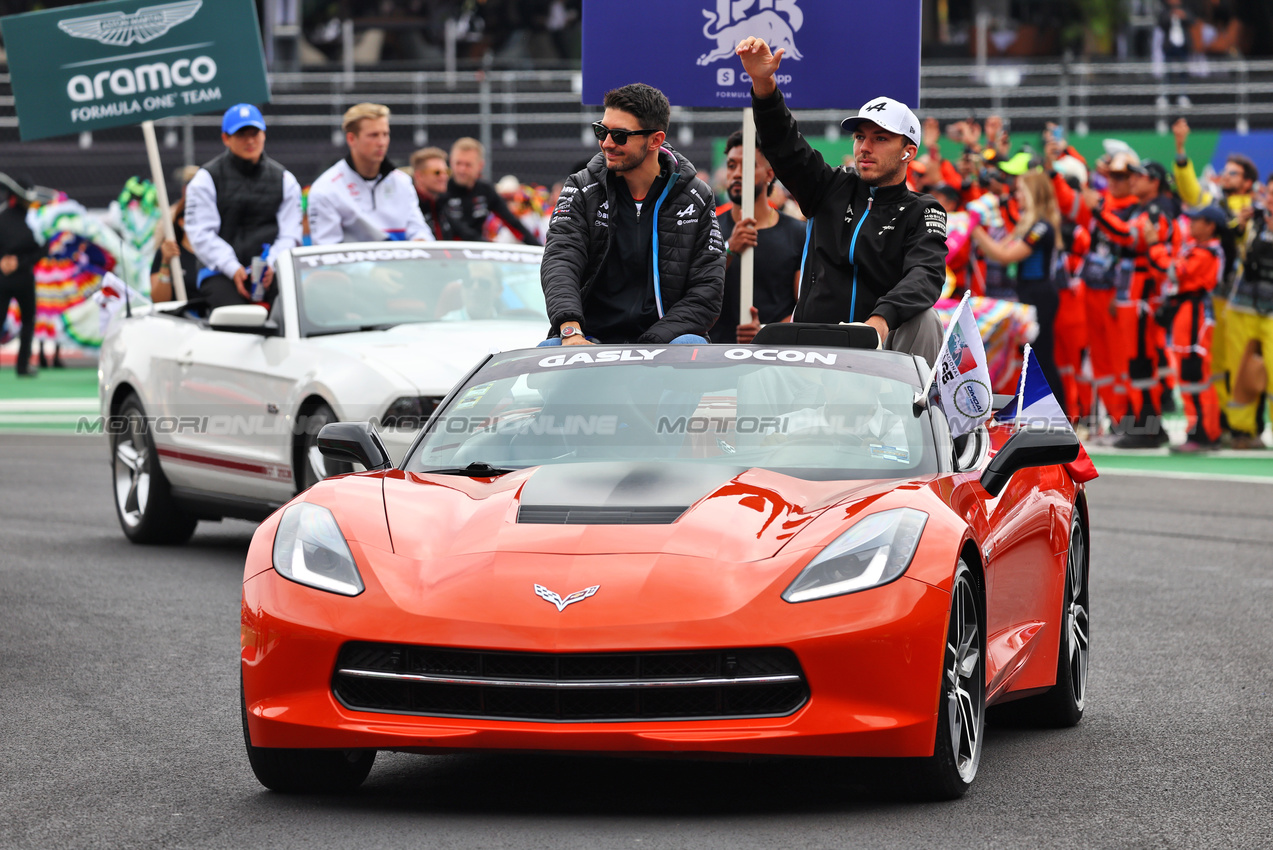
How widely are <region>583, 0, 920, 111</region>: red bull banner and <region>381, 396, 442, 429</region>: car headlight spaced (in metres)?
1.59

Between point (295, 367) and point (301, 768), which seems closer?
point (301, 768)

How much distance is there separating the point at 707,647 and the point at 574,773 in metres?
0.96

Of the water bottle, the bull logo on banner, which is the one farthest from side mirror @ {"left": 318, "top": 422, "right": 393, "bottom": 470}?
the water bottle

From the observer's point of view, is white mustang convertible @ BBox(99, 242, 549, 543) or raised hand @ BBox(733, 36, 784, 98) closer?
raised hand @ BBox(733, 36, 784, 98)

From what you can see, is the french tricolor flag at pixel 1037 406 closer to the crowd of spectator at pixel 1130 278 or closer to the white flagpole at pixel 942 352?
the white flagpole at pixel 942 352

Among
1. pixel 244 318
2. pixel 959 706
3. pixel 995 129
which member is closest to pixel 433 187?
pixel 244 318

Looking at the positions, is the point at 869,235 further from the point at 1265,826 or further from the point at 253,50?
the point at 253,50

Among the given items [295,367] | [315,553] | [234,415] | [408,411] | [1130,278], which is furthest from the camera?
[1130,278]

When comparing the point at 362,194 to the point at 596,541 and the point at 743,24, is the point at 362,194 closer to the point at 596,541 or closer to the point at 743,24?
the point at 743,24

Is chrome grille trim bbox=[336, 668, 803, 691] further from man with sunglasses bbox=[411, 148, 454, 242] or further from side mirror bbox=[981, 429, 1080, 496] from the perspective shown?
man with sunglasses bbox=[411, 148, 454, 242]

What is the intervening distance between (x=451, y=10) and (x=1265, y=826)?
40.7 meters

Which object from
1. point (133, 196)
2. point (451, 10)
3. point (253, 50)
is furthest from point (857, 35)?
point (451, 10)

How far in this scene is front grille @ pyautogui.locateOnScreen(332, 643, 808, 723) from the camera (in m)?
4.65

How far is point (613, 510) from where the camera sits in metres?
5.11
